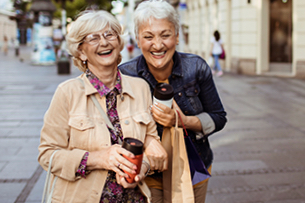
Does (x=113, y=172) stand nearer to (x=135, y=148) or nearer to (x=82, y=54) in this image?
(x=135, y=148)

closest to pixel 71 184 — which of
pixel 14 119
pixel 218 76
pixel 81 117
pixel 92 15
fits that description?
pixel 81 117

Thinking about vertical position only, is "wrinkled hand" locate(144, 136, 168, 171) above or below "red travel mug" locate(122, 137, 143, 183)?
below

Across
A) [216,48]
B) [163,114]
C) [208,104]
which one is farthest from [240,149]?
[216,48]

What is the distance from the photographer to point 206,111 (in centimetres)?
260

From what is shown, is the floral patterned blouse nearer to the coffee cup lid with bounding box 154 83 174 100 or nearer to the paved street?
the coffee cup lid with bounding box 154 83 174 100

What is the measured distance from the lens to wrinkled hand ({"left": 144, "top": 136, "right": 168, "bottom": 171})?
2.11 m

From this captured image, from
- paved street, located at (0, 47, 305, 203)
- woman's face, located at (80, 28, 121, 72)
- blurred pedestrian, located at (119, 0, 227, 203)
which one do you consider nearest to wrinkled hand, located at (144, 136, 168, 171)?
blurred pedestrian, located at (119, 0, 227, 203)

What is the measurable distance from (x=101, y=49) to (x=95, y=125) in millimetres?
429

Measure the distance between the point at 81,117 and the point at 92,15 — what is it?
0.57 metres

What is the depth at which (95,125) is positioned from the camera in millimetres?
2029

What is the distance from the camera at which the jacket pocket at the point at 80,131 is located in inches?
78.7

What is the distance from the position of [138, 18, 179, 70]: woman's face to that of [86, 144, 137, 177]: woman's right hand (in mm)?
688

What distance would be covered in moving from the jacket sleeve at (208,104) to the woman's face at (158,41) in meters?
0.26

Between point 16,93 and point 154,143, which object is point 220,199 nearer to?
point 154,143
